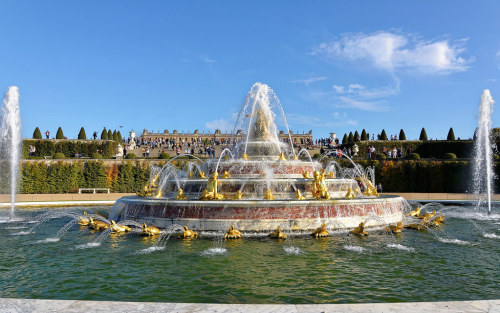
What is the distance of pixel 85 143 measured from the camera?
181 feet

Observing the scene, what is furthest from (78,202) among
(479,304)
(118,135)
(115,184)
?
(118,135)

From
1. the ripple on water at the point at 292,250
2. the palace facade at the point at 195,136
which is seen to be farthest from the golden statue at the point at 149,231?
the palace facade at the point at 195,136

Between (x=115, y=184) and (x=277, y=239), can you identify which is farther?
(x=115, y=184)

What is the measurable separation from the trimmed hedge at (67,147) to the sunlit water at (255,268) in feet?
142

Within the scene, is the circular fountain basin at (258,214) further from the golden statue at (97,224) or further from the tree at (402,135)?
the tree at (402,135)

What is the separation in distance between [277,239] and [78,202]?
20.7 metres

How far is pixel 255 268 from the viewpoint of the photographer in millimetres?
9328

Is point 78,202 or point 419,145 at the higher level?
point 419,145

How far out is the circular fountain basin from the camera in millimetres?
13391

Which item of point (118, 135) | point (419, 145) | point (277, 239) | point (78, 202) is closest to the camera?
point (277, 239)

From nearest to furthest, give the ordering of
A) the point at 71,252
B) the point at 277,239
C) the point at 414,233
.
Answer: the point at 71,252 → the point at 277,239 → the point at 414,233

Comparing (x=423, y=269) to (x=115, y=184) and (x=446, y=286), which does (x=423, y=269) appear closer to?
(x=446, y=286)

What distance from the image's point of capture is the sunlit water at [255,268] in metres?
7.45

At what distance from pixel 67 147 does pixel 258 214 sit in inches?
1915
